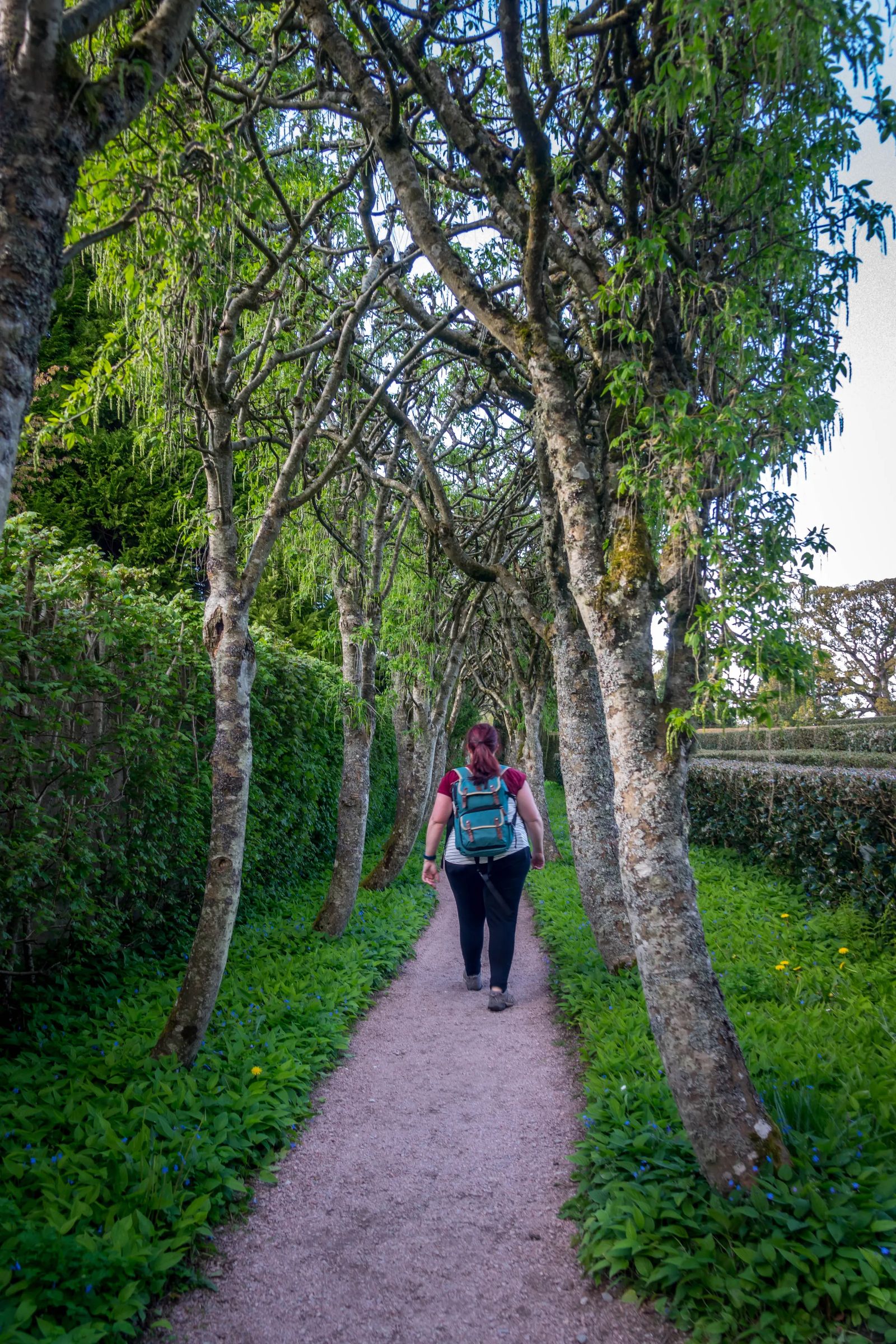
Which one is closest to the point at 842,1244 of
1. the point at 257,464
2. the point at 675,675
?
the point at 675,675

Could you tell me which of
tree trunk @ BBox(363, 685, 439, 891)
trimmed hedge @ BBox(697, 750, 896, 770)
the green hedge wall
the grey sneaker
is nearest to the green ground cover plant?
the grey sneaker

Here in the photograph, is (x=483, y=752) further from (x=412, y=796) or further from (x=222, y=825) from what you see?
(x=412, y=796)

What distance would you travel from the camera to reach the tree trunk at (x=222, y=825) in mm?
4027

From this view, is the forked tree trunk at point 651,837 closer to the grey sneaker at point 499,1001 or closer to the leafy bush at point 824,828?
the leafy bush at point 824,828

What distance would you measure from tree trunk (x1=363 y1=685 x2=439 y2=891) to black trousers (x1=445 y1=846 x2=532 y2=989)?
4.00 m

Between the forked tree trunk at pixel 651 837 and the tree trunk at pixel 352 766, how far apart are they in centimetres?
387

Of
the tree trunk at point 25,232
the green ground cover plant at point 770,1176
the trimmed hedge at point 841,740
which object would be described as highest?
the tree trunk at point 25,232

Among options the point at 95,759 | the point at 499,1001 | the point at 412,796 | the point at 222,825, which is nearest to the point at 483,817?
the point at 499,1001

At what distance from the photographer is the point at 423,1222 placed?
3031 millimetres

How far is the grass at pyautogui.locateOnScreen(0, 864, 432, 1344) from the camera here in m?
2.32

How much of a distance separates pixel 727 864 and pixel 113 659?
308 inches

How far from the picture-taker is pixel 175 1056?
3852 millimetres

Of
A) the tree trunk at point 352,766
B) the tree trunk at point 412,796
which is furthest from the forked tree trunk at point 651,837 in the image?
the tree trunk at point 412,796

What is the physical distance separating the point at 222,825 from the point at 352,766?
3403 mm
